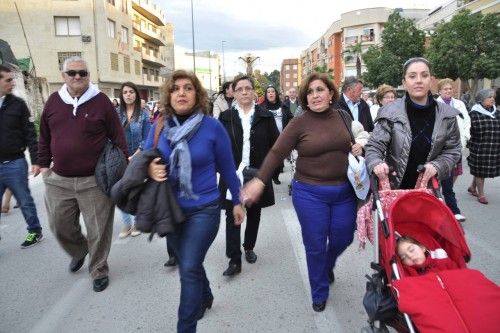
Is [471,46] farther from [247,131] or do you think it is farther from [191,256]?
[191,256]

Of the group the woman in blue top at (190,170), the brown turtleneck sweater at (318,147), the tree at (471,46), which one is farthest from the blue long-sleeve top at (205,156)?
the tree at (471,46)

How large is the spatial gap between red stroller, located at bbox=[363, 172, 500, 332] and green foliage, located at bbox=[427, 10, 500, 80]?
22326 millimetres

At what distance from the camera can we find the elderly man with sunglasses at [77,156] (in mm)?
3533

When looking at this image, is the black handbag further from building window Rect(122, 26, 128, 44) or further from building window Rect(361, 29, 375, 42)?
building window Rect(361, 29, 375, 42)

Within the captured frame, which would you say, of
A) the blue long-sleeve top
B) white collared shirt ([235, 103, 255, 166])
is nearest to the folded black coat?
the blue long-sleeve top

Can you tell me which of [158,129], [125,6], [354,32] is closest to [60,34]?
[125,6]

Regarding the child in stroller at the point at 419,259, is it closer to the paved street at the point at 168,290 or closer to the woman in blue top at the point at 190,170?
the paved street at the point at 168,290

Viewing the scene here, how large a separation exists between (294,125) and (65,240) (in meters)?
2.56

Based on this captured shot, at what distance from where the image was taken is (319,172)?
312cm

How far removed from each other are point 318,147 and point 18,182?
3.72 meters

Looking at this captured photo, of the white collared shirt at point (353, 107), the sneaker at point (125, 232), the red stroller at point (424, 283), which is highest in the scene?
the white collared shirt at point (353, 107)

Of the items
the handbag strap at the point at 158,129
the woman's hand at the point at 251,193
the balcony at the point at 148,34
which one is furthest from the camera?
the balcony at the point at 148,34

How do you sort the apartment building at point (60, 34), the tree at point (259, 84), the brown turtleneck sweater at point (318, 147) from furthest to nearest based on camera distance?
the apartment building at point (60, 34)
the tree at point (259, 84)
the brown turtleneck sweater at point (318, 147)

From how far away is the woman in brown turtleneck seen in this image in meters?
3.11
